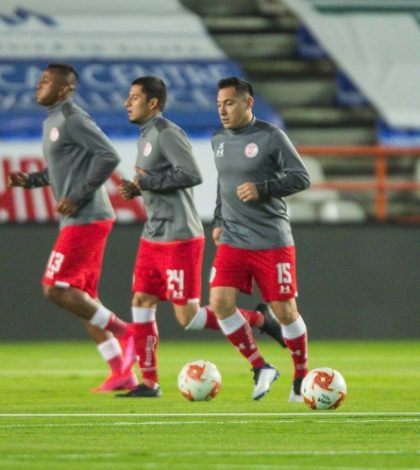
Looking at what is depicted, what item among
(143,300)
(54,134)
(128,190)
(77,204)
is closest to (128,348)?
(143,300)

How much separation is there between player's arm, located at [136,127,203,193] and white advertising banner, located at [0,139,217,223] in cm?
770

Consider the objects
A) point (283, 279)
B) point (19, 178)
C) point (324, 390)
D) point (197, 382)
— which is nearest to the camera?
point (324, 390)

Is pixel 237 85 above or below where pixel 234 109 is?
above

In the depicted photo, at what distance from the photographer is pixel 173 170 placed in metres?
10.1

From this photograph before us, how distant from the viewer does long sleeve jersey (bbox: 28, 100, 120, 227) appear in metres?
10.3

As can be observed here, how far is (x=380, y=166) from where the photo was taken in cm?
1830

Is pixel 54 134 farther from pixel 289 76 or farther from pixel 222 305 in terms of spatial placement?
pixel 289 76

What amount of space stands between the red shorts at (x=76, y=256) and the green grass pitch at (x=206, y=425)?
719 millimetres

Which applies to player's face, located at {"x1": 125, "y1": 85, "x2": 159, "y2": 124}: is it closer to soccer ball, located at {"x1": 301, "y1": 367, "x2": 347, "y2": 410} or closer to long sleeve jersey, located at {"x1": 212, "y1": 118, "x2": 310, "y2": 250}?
long sleeve jersey, located at {"x1": 212, "y1": 118, "x2": 310, "y2": 250}

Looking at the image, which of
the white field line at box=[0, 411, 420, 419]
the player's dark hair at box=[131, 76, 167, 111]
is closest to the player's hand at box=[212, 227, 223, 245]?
the player's dark hair at box=[131, 76, 167, 111]

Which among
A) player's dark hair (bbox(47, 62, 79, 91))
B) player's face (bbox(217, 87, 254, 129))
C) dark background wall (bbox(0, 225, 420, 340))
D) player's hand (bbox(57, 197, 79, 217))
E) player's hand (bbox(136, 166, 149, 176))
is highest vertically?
player's dark hair (bbox(47, 62, 79, 91))

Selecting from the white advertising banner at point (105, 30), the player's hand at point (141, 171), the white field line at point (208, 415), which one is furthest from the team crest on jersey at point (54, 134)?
the white advertising banner at point (105, 30)

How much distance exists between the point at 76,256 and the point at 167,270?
65 centimetres

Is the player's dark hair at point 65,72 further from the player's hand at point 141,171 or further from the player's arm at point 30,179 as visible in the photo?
the player's hand at point 141,171
